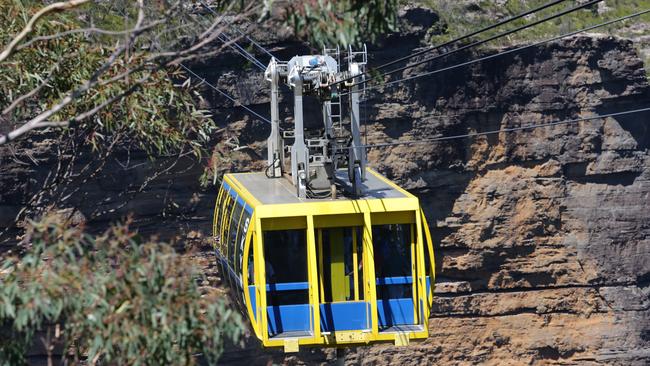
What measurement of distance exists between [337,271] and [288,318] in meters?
0.84

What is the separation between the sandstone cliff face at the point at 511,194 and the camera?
3131 centimetres

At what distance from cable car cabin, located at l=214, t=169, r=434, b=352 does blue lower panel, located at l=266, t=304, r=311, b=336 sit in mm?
12

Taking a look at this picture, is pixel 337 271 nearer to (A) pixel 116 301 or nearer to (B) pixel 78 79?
(B) pixel 78 79

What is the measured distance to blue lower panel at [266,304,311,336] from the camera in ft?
52.0

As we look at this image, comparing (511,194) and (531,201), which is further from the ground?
(511,194)

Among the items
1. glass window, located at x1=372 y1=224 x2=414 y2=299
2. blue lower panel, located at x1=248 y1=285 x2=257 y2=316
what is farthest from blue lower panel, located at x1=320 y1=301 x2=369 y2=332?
blue lower panel, located at x1=248 y1=285 x2=257 y2=316

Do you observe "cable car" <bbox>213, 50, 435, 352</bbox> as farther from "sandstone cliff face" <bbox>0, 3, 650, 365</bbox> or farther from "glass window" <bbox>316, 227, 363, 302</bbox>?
"sandstone cliff face" <bbox>0, 3, 650, 365</bbox>

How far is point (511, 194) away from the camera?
3231cm

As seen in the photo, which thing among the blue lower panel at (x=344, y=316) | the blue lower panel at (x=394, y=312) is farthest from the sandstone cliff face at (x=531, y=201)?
the blue lower panel at (x=344, y=316)

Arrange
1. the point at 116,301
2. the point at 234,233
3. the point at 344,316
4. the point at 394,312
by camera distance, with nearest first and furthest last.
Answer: the point at 116,301 → the point at 344,316 → the point at 394,312 → the point at 234,233

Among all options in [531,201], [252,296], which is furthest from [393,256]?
[531,201]

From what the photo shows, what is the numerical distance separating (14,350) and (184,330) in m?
1.57

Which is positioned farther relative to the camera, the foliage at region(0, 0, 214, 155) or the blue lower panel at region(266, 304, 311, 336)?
the foliage at region(0, 0, 214, 155)

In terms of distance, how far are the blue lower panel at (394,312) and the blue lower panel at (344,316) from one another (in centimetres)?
24
